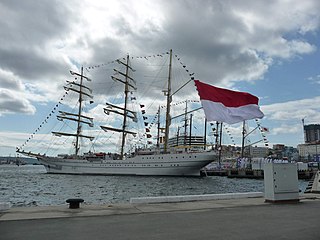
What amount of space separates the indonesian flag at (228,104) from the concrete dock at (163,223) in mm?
6764

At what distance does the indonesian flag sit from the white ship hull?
A: 5252cm

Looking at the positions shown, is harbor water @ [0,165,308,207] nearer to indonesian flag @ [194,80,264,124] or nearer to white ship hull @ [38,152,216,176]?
indonesian flag @ [194,80,264,124]

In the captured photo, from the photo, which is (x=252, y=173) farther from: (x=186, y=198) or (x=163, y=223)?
(x=163, y=223)

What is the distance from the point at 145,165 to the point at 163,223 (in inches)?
2707

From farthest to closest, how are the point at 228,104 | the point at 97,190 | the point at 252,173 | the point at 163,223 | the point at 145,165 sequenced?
1. the point at 145,165
2. the point at 252,173
3. the point at 97,190
4. the point at 228,104
5. the point at 163,223

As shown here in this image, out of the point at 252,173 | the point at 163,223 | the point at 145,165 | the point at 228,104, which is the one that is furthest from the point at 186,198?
the point at 252,173

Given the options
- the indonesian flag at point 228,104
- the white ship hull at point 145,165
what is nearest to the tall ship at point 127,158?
the white ship hull at point 145,165

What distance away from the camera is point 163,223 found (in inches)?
298

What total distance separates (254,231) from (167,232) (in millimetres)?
1745

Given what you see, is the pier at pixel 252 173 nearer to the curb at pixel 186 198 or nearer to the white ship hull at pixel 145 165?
the white ship hull at pixel 145 165

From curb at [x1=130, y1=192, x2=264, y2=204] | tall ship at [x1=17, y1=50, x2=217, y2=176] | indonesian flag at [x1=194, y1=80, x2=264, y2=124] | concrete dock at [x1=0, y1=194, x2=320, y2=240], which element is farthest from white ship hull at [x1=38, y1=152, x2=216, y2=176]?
concrete dock at [x1=0, y1=194, x2=320, y2=240]

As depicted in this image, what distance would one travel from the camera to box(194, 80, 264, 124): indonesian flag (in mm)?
16562

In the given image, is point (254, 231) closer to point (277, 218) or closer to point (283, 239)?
point (283, 239)

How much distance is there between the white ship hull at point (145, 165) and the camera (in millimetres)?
69938
